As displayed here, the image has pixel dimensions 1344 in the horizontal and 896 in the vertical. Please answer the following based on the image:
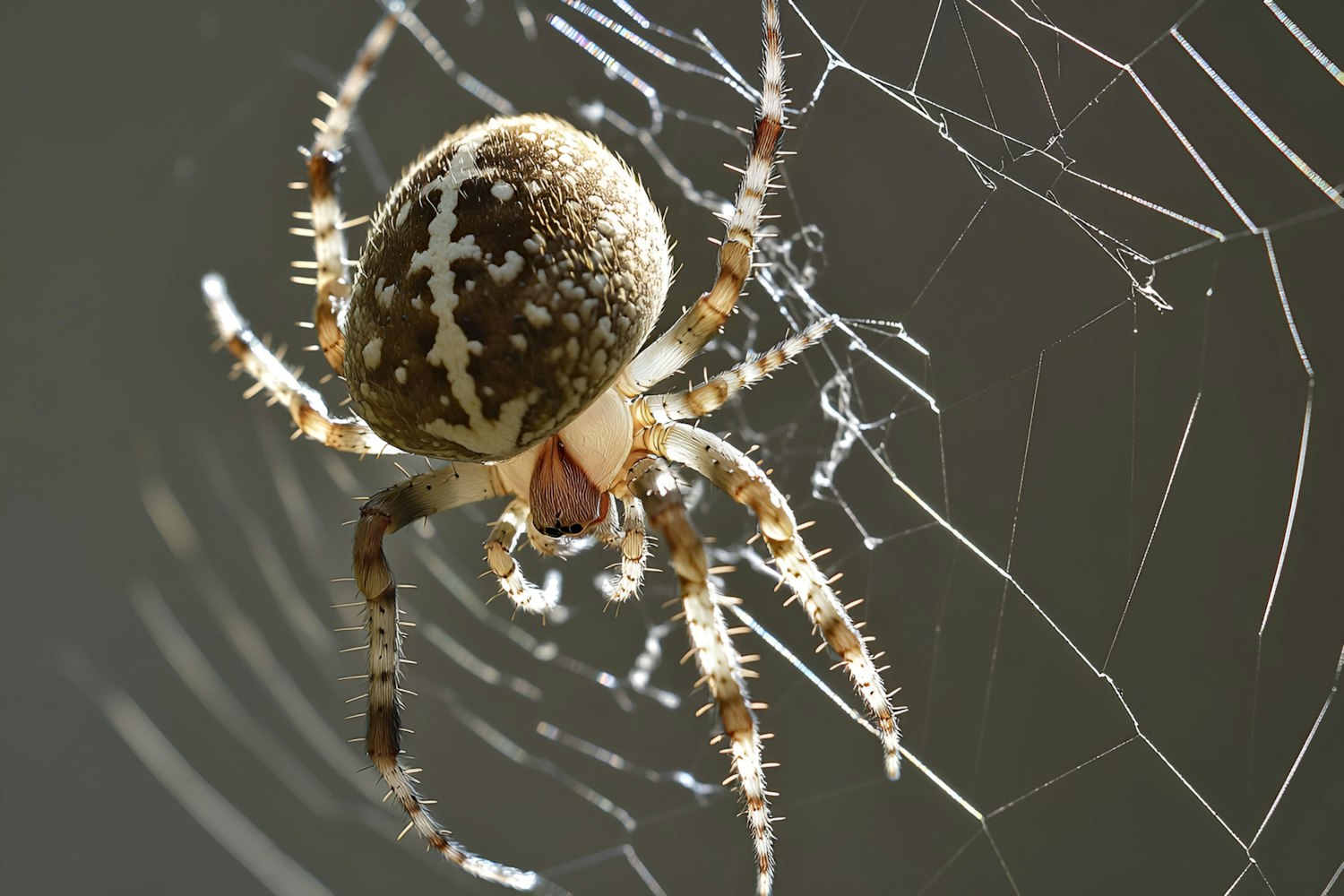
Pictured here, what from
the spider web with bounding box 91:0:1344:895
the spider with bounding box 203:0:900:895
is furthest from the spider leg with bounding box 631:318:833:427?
the spider web with bounding box 91:0:1344:895

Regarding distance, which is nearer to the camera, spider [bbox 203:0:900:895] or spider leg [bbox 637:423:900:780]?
spider [bbox 203:0:900:895]

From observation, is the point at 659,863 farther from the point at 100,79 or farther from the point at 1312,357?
the point at 100,79

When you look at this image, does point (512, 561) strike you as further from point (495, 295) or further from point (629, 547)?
point (495, 295)

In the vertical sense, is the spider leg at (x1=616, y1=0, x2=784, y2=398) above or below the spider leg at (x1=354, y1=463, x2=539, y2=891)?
above

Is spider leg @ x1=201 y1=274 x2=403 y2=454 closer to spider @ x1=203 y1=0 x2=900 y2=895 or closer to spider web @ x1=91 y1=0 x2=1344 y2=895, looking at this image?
spider @ x1=203 y1=0 x2=900 y2=895

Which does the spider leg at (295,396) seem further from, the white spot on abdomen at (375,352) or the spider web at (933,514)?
the spider web at (933,514)

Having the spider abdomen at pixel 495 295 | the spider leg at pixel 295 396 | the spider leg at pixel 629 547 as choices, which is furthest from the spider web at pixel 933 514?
the spider leg at pixel 295 396
